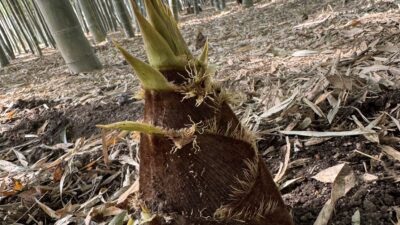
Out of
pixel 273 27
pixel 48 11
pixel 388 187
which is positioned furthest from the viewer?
pixel 273 27

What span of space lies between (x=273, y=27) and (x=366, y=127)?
149 inches

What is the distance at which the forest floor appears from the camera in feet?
3.87

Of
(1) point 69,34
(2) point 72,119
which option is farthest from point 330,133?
(1) point 69,34

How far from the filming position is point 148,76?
72cm

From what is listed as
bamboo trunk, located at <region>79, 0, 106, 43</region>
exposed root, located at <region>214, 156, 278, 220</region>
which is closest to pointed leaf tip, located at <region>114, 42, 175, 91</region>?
exposed root, located at <region>214, 156, 278, 220</region>

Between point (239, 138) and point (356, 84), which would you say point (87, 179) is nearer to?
point (239, 138)

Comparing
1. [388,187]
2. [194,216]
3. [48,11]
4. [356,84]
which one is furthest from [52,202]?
[48,11]

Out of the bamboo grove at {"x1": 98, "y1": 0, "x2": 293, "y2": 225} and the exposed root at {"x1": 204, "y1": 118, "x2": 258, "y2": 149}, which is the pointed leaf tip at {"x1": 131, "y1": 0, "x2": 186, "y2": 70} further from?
the exposed root at {"x1": 204, "y1": 118, "x2": 258, "y2": 149}

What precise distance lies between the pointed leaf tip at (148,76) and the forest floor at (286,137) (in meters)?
0.17

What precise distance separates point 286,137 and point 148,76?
0.98 m

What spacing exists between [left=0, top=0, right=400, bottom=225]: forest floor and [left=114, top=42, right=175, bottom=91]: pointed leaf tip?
0.56 feet

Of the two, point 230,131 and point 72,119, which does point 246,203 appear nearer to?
point 230,131

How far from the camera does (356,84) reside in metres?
1.81

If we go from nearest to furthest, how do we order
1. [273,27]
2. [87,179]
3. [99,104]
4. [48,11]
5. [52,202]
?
[52,202], [87,179], [99,104], [48,11], [273,27]
